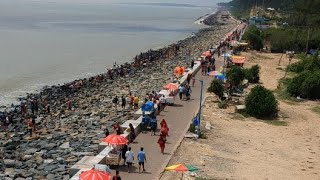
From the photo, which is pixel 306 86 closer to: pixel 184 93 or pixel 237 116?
pixel 237 116

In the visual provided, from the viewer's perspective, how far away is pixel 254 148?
2089 centimetres

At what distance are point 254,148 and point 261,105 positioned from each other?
6.16 m

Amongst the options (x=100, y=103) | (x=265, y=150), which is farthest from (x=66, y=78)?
(x=265, y=150)

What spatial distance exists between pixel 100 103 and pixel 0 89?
15482 mm

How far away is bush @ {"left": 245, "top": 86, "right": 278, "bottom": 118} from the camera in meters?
26.7

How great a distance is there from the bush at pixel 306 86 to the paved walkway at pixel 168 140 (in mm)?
7327

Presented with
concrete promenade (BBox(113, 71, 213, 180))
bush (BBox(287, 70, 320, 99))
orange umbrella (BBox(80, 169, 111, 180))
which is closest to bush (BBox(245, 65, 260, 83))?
bush (BBox(287, 70, 320, 99))

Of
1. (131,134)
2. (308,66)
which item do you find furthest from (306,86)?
(131,134)

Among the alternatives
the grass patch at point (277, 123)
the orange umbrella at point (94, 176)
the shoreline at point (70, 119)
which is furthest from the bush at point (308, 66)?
the orange umbrella at point (94, 176)

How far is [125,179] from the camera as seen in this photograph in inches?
619

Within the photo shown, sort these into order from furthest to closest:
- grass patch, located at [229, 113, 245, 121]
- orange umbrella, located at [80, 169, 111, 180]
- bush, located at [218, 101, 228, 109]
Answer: bush, located at [218, 101, 228, 109] → grass patch, located at [229, 113, 245, 121] → orange umbrella, located at [80, 169, 111, 180]

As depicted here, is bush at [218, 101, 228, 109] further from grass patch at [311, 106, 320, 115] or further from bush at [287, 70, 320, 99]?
bush at [287, 70, 320, 99]

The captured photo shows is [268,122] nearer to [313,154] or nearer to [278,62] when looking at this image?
[313,154]

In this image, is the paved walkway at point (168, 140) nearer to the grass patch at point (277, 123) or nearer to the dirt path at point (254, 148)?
the dirt path at point (254, 148)
